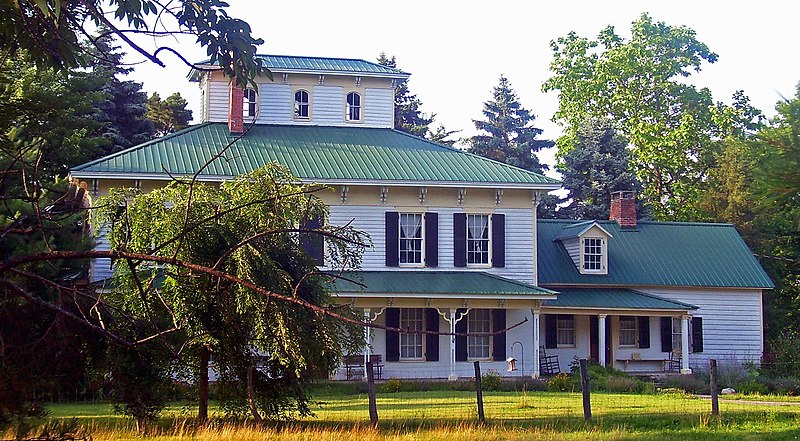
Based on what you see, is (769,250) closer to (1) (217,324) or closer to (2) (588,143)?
(2) (588,143)

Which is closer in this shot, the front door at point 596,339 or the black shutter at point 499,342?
the black shutter at point 499,342

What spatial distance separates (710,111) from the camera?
5631 cm

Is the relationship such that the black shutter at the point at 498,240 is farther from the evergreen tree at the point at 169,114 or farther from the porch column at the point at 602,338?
the evergreen tree at the point at 169,114

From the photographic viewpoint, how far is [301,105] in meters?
38.1

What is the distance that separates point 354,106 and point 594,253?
33.8 feet

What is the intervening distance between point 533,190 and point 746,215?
1545 cm

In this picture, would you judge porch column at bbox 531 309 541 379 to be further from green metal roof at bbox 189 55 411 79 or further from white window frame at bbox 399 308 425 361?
green metal roof at bbox 189 55 411 79

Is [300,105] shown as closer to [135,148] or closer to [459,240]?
[135,148]

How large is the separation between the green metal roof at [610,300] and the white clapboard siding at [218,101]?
43.1ft

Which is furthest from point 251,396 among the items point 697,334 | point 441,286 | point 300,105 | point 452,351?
point 697,334

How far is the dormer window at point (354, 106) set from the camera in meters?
38.6

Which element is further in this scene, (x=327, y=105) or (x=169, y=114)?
(x=169, y=114)

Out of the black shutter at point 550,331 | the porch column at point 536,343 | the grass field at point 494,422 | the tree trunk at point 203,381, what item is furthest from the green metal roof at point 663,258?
the tree trunk at point 203,381

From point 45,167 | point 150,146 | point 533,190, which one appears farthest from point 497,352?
point 45,167
